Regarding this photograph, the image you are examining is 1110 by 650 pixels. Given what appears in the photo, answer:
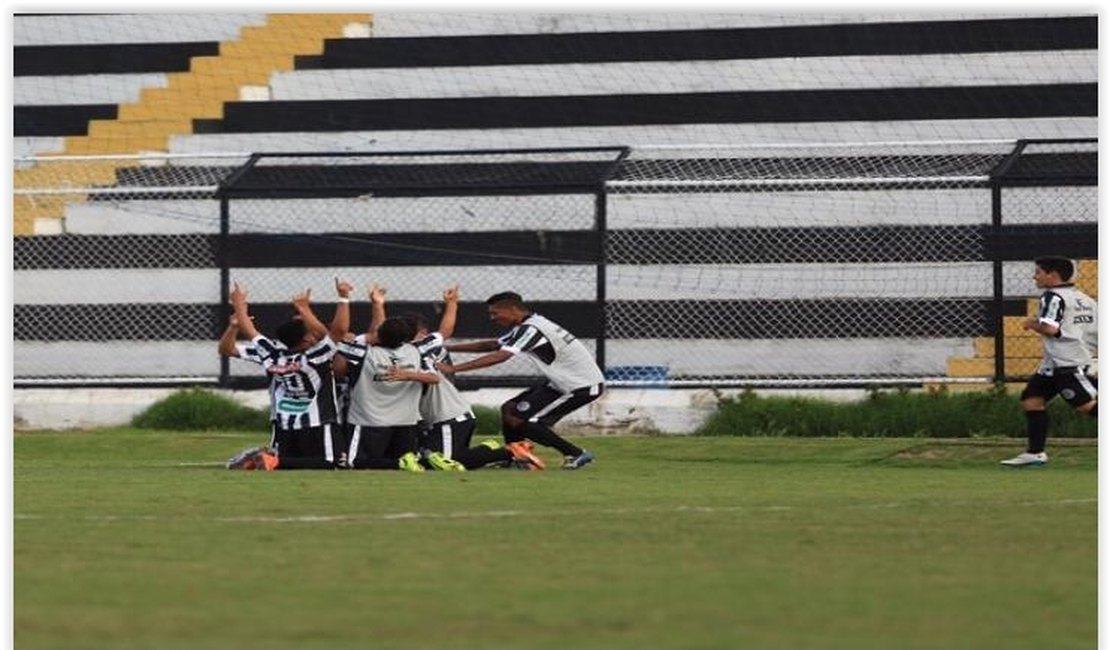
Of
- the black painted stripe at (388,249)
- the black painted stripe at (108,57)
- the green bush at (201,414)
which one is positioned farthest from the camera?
the black painted stripe at (108,57)

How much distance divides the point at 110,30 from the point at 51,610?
1860 cm

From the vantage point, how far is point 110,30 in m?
25.2

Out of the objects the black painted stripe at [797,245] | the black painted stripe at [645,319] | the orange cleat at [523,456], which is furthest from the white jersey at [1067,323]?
the black painted stripe at [797,245]

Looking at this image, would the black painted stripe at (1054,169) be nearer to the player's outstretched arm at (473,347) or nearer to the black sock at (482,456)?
the player's outstretched arm at (473,347)

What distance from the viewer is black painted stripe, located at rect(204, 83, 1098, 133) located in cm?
2261

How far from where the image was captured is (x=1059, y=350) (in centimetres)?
1559

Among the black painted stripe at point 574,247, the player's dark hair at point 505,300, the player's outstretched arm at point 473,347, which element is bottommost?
the player's outstretched arm at point 473,347

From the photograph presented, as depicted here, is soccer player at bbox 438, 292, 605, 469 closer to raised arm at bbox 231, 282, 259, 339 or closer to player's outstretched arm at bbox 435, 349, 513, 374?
player's outstretched arm at bbox 435, 349, 513, 374

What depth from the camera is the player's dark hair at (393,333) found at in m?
15.4

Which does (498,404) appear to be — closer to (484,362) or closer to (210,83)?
(484,362)

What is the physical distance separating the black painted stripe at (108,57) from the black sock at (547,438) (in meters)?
9.89

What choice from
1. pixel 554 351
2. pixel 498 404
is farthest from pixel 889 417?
pixel 554 351

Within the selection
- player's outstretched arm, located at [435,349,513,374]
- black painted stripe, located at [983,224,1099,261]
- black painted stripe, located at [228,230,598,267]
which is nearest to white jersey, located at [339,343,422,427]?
player's outstretched arm, located at [435,349,513,374]

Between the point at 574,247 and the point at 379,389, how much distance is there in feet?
21.6
